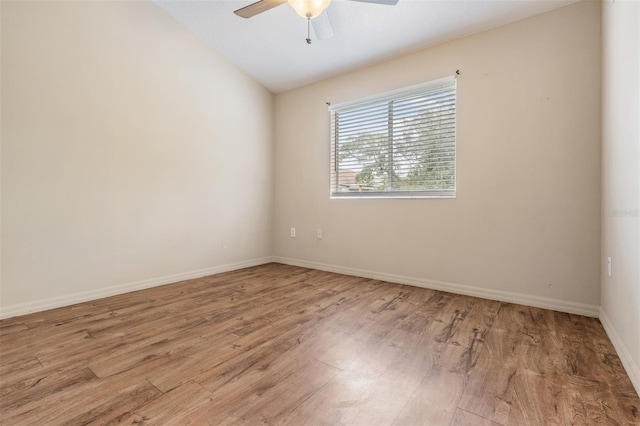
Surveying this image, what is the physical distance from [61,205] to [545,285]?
3858 millimetres

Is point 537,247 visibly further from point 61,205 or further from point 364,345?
point 61,205

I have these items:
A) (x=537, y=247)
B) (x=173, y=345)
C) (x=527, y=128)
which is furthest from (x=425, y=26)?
(x=173, y=345)

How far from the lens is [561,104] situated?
2.14m

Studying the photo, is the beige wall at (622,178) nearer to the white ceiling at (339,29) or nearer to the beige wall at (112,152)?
the white ceiling at (339,29)

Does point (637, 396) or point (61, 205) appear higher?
point (61, 205)

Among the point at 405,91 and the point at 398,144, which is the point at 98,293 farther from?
the point at 405,91

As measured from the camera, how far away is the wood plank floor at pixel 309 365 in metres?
1.06

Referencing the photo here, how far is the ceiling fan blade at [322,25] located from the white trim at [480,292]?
231 cm

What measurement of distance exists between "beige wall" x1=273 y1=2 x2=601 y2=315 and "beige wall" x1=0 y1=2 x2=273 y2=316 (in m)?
1.69

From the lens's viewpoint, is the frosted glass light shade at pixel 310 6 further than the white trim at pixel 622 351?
Yes

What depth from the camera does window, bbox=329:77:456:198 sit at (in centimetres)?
270

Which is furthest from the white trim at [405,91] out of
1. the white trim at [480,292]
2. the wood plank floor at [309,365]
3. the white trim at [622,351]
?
the white trim at [622,351]

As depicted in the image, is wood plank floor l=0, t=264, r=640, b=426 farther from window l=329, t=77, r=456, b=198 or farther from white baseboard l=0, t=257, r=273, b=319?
window l=329, t=77, r=456, b=198

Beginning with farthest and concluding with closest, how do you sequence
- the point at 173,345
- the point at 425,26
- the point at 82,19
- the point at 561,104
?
the point at 425,26 < the point at 82,19 < the point at 561,104 < the point at 173,345
